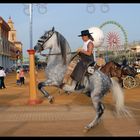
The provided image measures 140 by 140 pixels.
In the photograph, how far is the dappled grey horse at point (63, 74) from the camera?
8.04 metres

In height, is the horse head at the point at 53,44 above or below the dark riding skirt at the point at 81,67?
above

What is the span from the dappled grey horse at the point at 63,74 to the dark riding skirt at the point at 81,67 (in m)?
0.13

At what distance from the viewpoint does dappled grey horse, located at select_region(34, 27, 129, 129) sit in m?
8.04

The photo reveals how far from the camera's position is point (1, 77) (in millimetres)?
26031

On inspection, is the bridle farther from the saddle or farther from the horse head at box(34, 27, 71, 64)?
the saddle

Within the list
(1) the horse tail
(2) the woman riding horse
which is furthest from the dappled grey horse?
(2) the woman riding horse

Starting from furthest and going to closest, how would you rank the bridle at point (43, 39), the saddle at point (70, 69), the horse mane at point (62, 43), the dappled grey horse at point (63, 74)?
the bridle at point (43, 39), the horse mane at point (62, 43), the saddle at point (70, 69), the dappled grey horse at point (63, 74)

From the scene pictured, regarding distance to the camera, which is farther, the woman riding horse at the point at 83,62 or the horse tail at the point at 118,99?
the horse tail at the point at 118,99

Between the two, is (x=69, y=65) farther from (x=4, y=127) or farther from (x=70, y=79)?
(x=4, y=127)

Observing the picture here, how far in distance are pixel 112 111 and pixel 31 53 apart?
4.23m

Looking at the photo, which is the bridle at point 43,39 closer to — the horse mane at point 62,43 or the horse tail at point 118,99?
the horse mane at point 62,43

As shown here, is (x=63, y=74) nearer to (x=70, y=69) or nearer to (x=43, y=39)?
(x=70, y=69)

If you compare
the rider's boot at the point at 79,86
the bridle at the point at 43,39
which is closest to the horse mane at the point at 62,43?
the bridle at the point at 43,39

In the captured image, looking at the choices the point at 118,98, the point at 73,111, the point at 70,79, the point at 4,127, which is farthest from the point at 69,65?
the point at 73,111
